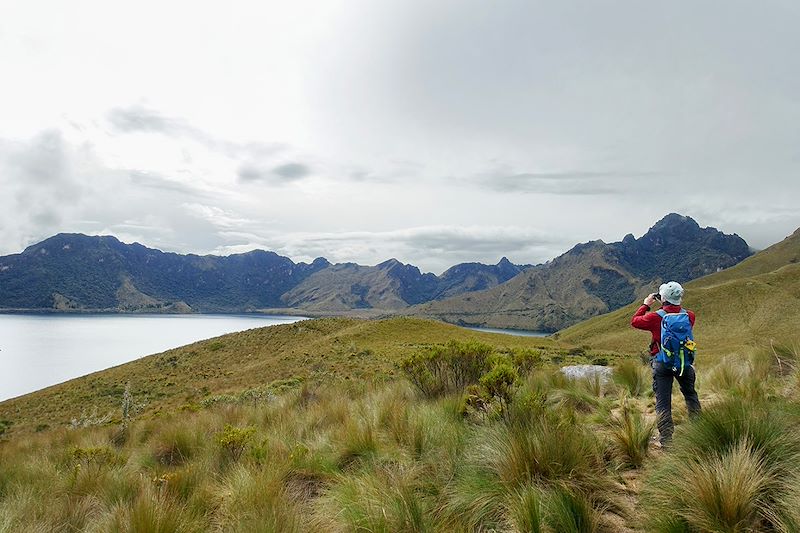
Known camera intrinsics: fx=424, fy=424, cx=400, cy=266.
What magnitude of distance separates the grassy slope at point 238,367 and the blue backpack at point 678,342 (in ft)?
44.6

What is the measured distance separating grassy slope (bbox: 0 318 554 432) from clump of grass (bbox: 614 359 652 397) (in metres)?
10.2

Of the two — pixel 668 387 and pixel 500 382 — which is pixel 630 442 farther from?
pixel 500 382

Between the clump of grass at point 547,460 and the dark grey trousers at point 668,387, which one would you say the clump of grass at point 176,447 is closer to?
the clump of grass at point 547,460

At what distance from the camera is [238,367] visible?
3419 cm

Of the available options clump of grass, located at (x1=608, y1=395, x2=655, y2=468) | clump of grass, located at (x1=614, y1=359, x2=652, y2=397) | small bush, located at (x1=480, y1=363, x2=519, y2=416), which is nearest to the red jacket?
clump of grass, located at (x1=608, y1=395, x2=655, y2=468)

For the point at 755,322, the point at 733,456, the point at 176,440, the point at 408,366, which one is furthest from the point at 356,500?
the point at 755,322

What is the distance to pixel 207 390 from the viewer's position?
25.3m

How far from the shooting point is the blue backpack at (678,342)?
5129mm

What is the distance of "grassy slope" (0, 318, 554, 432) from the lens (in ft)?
82.0

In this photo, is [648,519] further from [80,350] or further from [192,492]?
Answer: [80,350]

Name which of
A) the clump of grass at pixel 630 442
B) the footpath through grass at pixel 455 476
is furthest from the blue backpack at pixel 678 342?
the clump of grass at pixel 630 442

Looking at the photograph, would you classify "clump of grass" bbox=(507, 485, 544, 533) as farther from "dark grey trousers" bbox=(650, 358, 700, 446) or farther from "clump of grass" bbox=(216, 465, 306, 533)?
"dark grey trousers" bbox=(650, 358, 700, 446)

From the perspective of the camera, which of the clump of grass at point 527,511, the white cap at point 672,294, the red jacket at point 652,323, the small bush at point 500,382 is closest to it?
the clump of grass at point 527,511

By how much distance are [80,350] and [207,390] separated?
93313 millimetres
